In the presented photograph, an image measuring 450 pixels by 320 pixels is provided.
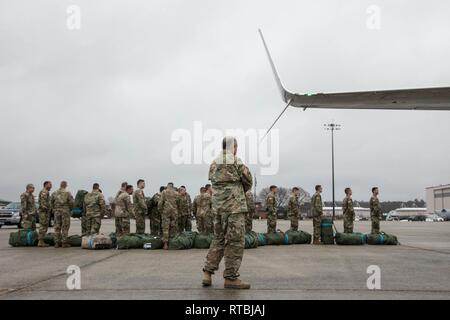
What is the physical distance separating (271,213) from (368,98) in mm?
6206

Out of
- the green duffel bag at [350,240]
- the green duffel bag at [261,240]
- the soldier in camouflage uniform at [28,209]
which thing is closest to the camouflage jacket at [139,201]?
the soldier in camouflage uniform at [28,209]

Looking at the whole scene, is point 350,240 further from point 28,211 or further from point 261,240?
point 28,211

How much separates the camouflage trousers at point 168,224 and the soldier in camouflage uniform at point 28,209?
4208 millimetres

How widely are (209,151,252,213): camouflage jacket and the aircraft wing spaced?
3.32 m

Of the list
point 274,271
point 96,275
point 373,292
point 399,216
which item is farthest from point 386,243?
point 399,216

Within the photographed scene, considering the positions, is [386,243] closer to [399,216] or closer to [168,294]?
[168,294]

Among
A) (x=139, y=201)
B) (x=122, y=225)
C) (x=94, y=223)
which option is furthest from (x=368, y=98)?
(x=94, y=223)

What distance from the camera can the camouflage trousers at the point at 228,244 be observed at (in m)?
→ 5.76

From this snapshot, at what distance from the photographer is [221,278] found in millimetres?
6711

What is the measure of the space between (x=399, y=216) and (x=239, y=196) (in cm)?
8485

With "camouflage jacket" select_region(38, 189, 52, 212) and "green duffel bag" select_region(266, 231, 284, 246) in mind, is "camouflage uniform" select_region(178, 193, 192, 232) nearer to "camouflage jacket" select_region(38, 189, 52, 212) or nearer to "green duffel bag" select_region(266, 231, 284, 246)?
"green duffel bag" select_region(266, 231, 284, 246)

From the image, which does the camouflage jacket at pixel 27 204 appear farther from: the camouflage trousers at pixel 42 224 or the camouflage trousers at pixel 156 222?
the camouflage trousers at pixel 156 222

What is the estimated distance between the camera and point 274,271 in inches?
290

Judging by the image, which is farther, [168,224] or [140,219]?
[140,219]
